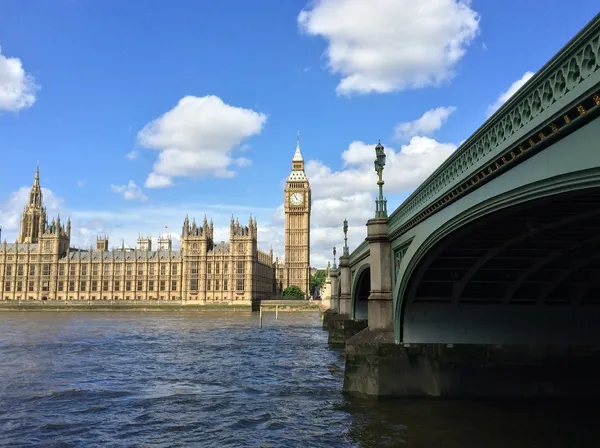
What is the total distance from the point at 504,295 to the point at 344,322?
19.0m

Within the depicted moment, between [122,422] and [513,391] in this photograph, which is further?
[513,391]

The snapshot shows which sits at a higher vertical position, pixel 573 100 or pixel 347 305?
pixel 573 100

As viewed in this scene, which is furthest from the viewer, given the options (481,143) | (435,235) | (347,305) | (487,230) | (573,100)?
(347,305)

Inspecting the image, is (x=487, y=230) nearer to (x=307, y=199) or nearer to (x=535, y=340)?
(x=535, y=340)

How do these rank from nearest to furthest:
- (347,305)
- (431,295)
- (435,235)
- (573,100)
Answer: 1. (573,100)
2. (435,235)
3. (431,295)
4. (347,305)

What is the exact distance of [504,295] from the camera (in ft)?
58.6

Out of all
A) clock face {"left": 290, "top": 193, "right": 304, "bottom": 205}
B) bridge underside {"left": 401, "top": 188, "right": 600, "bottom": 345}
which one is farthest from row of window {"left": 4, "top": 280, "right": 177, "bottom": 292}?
bridge underside {"left": 401, "top": 188, "right": 600, "bottom": 345}

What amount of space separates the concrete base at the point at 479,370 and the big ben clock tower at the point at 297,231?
119 m

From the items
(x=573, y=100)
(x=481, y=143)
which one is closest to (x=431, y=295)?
(x=481, y=143)

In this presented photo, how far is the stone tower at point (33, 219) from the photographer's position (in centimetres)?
13350

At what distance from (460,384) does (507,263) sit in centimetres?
419

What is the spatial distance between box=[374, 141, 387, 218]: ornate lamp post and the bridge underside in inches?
145

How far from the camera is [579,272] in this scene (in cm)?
1645

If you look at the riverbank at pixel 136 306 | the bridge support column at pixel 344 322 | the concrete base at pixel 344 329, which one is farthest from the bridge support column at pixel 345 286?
the riverbank at pixel 136 306
